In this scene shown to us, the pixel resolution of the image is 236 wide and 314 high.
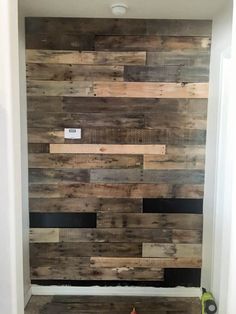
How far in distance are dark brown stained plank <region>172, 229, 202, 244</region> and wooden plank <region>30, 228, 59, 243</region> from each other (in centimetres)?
111

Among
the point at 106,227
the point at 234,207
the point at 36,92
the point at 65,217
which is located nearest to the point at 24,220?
the point at 65,217

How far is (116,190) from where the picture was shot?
3051 mm

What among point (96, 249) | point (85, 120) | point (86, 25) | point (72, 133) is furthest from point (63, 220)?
point (86, 25)

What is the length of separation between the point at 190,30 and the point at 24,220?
226cm

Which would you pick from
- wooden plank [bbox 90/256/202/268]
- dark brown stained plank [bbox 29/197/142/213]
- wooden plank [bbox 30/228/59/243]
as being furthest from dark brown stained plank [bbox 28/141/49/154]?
wooden plank [bbox 90/256/202/268]

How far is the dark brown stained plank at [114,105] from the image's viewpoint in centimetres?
296

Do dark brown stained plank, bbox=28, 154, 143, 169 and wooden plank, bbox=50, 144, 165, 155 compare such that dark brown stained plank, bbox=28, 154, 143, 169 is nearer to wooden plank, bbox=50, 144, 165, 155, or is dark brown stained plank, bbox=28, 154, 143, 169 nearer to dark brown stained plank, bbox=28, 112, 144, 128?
wooden plank, bbox=50, 144, 165, 155

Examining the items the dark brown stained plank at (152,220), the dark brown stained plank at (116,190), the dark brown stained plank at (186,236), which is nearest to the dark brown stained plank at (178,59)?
the dark brown stained plank at (116,190)

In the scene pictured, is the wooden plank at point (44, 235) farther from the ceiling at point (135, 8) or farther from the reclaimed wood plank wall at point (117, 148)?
the ceiling at point (135, 8)

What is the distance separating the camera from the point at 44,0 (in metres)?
2.44

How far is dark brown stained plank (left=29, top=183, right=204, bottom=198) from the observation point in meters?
3.04

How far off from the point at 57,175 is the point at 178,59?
59.7 inches

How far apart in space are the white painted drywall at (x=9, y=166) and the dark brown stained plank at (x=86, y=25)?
5.19ft

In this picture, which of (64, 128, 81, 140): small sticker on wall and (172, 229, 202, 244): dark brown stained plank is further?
(172, 229, 202, 244): dark brown stained plank
